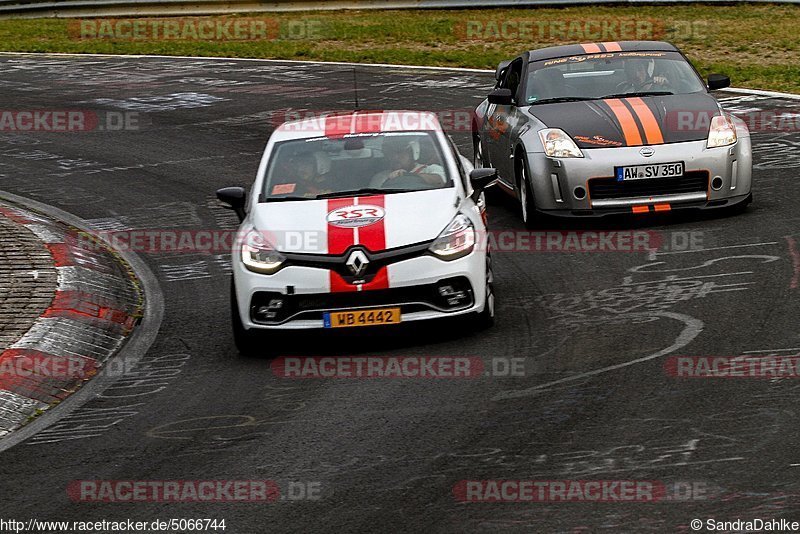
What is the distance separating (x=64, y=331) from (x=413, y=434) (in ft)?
11.5

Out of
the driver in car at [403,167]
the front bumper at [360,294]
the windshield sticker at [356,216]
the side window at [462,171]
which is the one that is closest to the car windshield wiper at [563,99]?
the side window at [462,171]

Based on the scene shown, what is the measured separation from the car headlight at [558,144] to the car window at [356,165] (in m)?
2.17

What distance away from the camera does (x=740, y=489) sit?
6.25 meters

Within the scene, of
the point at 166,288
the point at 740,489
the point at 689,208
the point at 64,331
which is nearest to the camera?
the point at 740,489

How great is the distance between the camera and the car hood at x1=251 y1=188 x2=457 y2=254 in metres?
9.22

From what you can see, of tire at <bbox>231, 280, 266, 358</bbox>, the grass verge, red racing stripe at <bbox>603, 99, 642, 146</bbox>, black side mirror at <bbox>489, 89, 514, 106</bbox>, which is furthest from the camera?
the grass verge

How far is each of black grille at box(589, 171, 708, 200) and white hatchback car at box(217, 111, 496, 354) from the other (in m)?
2.35

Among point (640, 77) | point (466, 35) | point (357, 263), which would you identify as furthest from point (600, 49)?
point (466, 35)

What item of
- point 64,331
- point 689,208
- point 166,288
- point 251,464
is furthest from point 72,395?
point 689,208

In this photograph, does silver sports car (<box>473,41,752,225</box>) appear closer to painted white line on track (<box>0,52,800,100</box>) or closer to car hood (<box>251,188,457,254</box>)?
car hood (<box>251,188,457,254</box>)

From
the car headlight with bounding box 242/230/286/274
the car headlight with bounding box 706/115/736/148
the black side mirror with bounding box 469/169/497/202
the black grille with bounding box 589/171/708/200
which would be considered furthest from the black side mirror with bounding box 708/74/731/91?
the car headlight with bounding box 242/230/286/274

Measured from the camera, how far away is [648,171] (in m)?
12.2

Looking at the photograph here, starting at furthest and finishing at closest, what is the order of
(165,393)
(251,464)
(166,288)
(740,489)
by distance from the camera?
(166,288)
(165,393)
(251,464)
(740,489)

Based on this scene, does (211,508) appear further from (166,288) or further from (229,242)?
(229,242)
